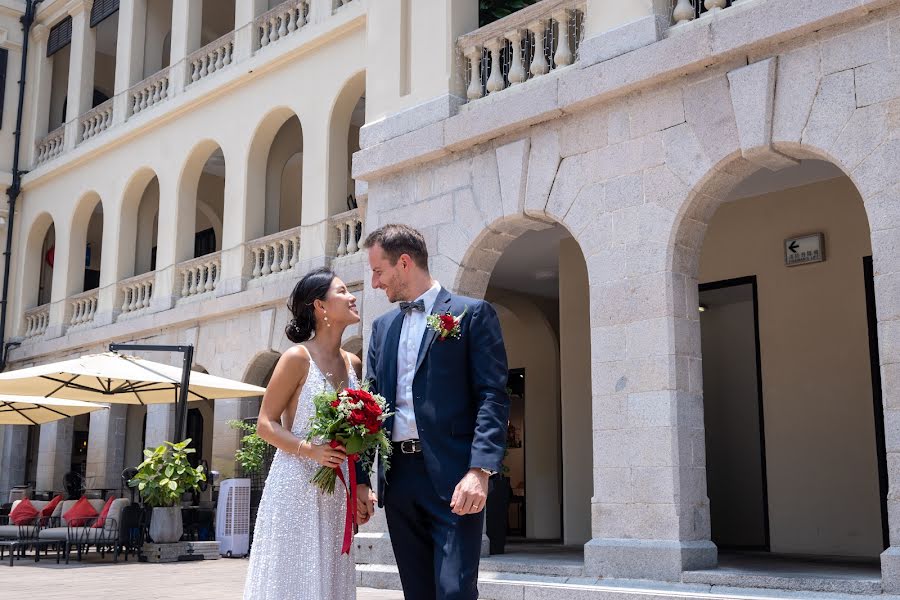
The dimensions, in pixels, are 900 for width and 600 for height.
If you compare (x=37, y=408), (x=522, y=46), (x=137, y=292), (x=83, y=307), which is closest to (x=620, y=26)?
(x=522, y=46)

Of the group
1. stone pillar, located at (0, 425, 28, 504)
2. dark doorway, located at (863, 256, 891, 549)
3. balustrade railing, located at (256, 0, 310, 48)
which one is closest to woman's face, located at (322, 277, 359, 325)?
dark doorway, located at (863, 256, 891, 549)

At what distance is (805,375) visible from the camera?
36.0 ft

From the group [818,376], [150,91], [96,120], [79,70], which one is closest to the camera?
[818,376]

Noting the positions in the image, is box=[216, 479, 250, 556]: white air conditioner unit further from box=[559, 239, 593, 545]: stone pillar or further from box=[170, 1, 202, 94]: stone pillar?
box=[170, 1, 202, 94]: stone pillar

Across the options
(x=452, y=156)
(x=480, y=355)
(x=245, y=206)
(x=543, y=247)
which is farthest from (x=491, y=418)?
(x=245, y=206)

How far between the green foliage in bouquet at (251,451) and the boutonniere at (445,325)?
1040cm

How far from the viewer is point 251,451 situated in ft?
47.9

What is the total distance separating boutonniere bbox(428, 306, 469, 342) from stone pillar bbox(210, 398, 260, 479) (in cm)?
1238

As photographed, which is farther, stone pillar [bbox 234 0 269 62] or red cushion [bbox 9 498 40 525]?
stone pillar [bbox 234 0 269 62]

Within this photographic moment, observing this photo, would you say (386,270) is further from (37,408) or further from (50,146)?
(50,146)

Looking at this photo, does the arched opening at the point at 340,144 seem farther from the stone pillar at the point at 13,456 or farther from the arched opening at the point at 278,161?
the stone pillar at the point at 13,456

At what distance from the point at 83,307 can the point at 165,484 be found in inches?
330

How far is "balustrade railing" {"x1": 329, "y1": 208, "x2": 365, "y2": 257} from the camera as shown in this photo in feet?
47.8

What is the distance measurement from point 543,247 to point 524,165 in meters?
4.07
